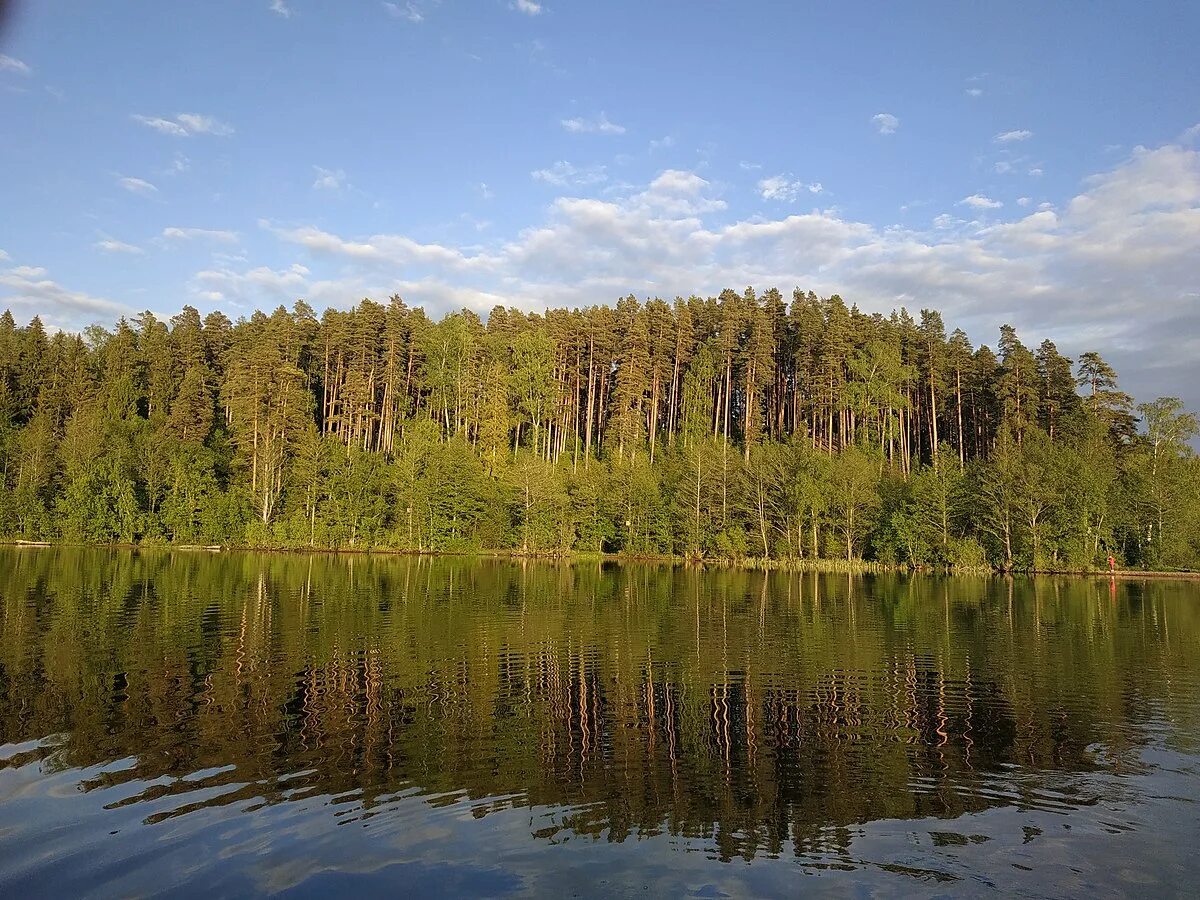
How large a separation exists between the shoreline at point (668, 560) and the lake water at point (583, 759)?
1603 inches

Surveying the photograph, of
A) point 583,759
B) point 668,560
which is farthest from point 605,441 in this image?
point 583,759

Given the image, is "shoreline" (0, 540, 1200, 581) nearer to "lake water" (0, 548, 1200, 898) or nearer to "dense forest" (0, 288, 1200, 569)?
"dense forest" (0, 288, 1200, 569)

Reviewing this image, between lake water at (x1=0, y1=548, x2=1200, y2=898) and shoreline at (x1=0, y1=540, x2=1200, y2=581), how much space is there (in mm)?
40725

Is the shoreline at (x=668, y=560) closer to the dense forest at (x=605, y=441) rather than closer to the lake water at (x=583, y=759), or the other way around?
the dense forest at (x=605, y=441)

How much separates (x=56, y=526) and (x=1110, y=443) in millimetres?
114888

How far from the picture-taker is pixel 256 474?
3258 inches

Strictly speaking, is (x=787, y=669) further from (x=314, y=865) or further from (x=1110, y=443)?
(x=1110, y=443)

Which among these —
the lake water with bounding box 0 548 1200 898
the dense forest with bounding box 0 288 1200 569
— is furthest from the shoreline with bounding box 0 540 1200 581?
the lake water with bounding box 0 548 1200 898

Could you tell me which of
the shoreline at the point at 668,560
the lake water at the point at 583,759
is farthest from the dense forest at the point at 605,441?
the lake water at the point at 583,759

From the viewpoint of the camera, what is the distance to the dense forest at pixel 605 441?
72562 millimetres

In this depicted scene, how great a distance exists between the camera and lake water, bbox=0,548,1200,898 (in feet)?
31.7

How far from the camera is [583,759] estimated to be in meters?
13.7

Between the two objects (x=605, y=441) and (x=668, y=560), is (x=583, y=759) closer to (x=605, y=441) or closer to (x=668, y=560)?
(x=668, y=560)

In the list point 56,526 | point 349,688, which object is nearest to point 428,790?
point 349,688
